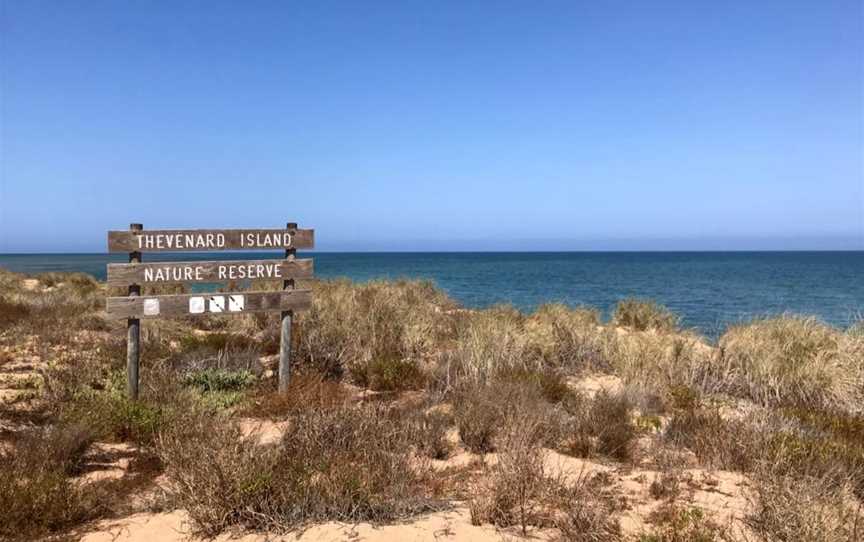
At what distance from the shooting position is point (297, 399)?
21.4 feet

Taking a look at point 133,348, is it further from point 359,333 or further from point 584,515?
point 584,515

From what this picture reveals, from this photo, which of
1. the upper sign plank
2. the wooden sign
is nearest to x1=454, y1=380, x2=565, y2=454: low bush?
the wooden sign

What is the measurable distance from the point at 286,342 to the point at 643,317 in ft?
32.4

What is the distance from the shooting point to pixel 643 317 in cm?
1398

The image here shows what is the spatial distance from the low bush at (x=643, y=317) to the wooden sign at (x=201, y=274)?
28.4ft

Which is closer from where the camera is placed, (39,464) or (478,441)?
(39,464)

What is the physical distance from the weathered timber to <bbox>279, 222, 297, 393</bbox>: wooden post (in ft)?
0.50

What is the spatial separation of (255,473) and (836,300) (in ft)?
110

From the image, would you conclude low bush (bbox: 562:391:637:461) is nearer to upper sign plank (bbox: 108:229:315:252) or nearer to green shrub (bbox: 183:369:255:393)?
upper sign plank (bbox: 108:229:315:252)

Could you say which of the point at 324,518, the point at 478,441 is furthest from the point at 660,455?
the point at 324,518

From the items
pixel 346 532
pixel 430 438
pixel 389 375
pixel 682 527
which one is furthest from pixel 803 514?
pixel 389 375

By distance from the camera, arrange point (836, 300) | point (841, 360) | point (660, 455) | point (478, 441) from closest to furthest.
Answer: point (660, 455), point (478, 441), point (841, 360), point (836, 300)

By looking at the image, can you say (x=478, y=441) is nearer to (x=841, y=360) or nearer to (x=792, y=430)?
(x=792, y=430)

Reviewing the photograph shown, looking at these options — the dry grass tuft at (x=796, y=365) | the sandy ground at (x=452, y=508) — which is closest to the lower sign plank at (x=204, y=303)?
the sandy ground at (x=452, y=508)
